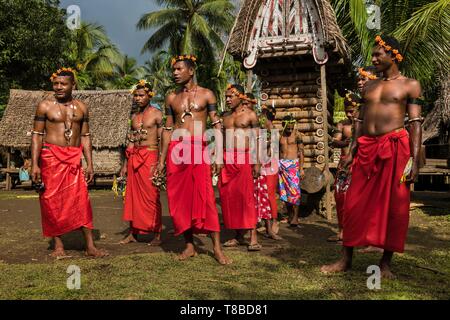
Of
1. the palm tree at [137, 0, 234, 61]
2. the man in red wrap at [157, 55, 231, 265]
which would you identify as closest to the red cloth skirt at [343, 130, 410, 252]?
the man in red wrap at [157, 55, 231, 265]

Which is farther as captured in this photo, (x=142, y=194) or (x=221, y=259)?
(x=142, y=194)

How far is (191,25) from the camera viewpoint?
27.6m

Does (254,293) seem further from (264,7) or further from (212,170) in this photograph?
(264,7)

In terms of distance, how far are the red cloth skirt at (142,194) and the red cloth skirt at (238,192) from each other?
1036 mm

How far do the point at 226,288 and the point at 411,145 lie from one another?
2.19 m

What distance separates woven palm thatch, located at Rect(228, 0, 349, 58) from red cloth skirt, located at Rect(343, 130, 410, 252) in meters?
5.87

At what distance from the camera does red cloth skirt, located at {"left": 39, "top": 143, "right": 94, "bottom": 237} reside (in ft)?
17.3

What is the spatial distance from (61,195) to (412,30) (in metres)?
9.09

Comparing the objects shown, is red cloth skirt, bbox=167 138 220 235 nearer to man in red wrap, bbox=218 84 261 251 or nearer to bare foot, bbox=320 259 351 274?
man in red wrap, bbox=218 84 261 251

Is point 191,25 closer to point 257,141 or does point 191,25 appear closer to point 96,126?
point 96,126

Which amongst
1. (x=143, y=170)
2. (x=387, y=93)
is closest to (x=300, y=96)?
(x=143, y=170)

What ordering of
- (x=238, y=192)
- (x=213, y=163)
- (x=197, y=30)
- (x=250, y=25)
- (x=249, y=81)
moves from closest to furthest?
(x=213, y=163) < (x=238, y=192) < (x=249, y=81) < (x=250, y=25) < (x=197, y=30)
